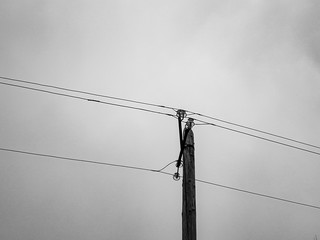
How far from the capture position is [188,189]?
7.62 meters

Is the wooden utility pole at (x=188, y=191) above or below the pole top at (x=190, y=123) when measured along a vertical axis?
below

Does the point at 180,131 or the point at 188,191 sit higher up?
the point at 180,131

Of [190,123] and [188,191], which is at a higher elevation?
[190,123]

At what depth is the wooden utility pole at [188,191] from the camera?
707 centimetres

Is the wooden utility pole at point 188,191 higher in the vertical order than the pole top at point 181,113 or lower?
lower

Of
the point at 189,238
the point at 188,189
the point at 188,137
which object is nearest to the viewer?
the point at 189,238

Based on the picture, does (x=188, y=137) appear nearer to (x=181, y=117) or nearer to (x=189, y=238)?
(x=181, y=117)

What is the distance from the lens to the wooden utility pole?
278 inches

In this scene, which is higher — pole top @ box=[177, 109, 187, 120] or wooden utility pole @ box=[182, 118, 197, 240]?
pole top @ box=[177, 109, 187, 120]

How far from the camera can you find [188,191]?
761 cm

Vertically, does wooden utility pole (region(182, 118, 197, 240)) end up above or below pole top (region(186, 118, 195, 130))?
below

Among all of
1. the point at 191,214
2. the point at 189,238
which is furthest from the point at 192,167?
the point at 189,238

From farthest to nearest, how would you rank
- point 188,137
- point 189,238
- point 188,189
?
point 188,137
point 188,189
point 189,238

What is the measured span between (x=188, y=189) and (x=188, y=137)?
5.16 ft
